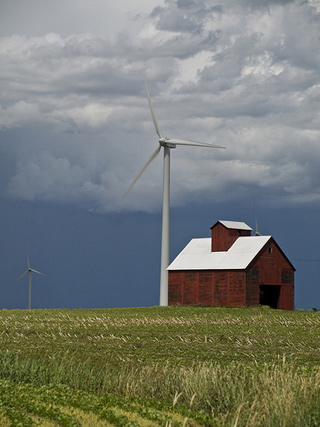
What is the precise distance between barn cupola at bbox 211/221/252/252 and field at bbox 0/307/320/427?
3566 centimetres

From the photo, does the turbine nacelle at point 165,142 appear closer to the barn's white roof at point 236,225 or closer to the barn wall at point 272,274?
the barn's white roof at point 236,225

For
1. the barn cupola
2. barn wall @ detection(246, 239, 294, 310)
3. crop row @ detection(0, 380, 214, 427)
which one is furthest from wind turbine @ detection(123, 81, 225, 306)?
crop row @ detection(0, 380, 214, 427)

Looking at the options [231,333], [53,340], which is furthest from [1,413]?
[231,333]

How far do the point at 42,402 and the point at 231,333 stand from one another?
25951 millimetres

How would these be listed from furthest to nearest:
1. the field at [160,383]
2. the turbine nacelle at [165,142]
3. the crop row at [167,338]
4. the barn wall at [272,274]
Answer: the turbine nacelle at [165,142] → the barn wall at [272,274] → the crop row at [167,338] → the field at [160,383]

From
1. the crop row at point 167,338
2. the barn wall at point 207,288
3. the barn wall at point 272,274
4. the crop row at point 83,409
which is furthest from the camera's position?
the barn wall at point 272,274

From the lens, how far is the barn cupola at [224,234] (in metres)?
74.7

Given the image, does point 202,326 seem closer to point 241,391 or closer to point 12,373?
point 12,373

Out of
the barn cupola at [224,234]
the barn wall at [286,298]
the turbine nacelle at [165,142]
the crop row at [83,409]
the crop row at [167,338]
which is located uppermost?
the turbine nacelle at [165,142]

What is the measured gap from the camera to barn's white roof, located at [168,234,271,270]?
229ft

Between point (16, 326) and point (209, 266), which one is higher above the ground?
point (209, 266)

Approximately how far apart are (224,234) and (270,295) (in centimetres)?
873

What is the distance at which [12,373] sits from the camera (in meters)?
21.9

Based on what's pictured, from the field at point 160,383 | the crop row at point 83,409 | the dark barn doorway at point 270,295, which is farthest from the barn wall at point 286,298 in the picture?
the crop row at point 83,409
